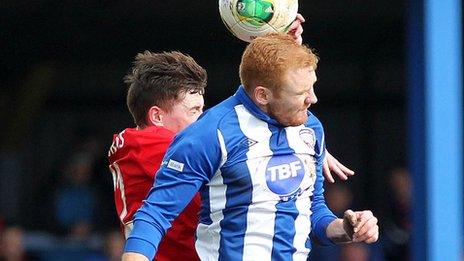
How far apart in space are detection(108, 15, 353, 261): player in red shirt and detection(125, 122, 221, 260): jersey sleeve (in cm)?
42

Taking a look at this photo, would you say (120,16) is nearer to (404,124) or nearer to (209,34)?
(209,34)

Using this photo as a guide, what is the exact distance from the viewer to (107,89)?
39.0 ft

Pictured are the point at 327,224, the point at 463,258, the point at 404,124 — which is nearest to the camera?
the point at 327,224

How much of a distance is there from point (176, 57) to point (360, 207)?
6.76 metres

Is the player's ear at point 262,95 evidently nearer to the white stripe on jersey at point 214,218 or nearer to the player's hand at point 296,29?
the white stripe on jersey at point 214,218

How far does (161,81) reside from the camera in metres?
4.39

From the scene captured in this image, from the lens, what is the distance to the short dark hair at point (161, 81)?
4.38 meters

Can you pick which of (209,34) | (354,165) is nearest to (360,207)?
(354,165)

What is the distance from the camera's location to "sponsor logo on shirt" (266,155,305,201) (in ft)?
12.6

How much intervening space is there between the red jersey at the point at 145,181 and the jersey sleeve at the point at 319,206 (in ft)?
1.24

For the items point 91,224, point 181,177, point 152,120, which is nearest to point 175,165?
point 181,177

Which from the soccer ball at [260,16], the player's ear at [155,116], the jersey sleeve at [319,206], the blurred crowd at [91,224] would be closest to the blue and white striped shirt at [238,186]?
the jersey sleeve at [319,206]

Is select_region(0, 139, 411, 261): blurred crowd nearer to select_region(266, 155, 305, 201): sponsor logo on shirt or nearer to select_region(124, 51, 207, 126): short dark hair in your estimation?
select_region(124, 51, 207, 126): short dark hair

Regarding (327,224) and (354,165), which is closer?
(327,224)
